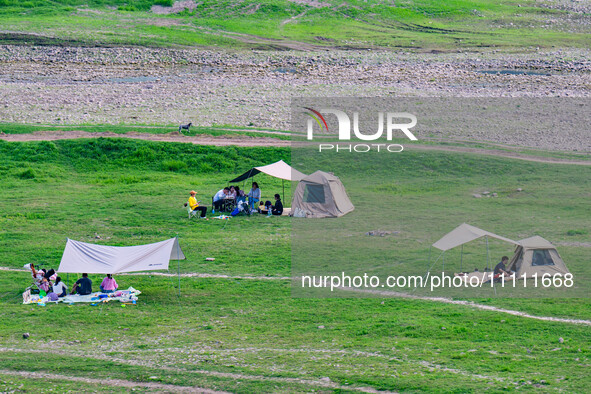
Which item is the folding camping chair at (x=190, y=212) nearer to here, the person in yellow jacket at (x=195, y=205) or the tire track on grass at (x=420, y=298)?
the person in yellow jacket at (x=195, y=205)

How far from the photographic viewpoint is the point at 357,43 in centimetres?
7594

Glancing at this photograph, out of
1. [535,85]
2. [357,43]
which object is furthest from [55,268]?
[357,43]

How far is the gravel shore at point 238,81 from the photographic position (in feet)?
169

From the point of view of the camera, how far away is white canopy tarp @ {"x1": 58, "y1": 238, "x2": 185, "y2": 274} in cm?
2438

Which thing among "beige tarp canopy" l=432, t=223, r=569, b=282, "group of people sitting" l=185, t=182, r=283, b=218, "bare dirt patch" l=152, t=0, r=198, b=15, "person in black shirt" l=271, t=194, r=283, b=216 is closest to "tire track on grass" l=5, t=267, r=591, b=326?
"beige tarp canopy" l=432, t=223, r=569, b=282

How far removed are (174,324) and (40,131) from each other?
29202 millimetres

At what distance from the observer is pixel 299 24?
8369 centimetres

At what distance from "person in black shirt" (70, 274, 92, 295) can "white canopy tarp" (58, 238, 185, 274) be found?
47 centimetres

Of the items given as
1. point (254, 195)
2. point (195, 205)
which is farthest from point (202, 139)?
point (195, 205)

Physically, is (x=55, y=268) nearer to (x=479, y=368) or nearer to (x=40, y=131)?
(x=479, y=368)

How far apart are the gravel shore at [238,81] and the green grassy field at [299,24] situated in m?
4.38

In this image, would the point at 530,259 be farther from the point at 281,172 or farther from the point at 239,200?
the point at 239,200

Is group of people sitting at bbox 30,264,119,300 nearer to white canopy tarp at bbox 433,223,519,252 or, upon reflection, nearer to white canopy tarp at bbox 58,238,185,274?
white canopy tarp at bbox 58,238,185,274

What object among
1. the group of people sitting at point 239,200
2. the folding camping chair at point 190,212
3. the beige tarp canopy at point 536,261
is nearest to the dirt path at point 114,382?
the beige tarp canopy at point 536,261
